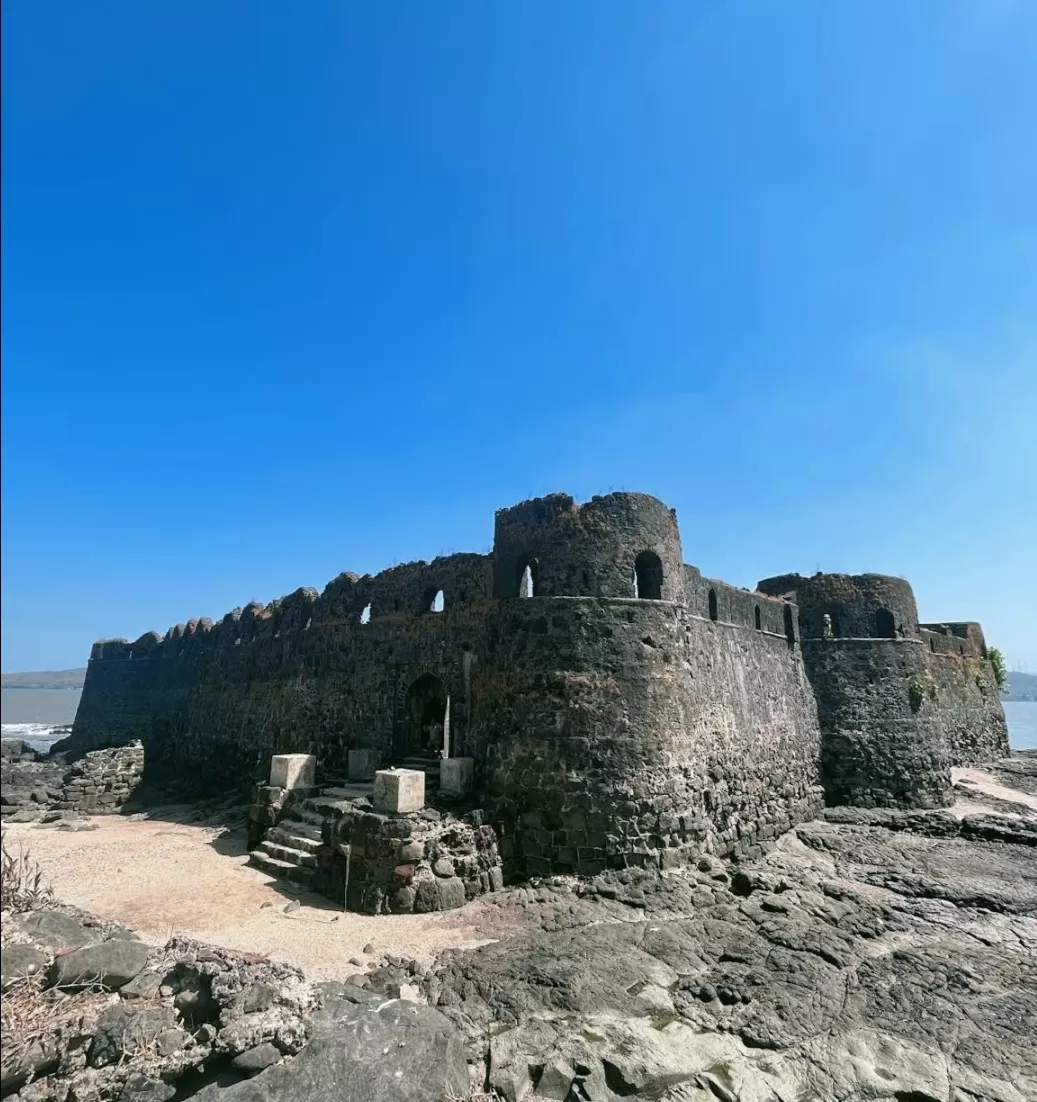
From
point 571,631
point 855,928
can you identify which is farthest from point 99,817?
point 855,928

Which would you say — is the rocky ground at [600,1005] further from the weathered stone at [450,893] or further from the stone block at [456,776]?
the stone block at [456,776]

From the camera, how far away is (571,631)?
43.2 feet

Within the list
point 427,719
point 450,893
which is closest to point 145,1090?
point 450,893

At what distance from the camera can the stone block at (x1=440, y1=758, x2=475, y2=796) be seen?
531 inches

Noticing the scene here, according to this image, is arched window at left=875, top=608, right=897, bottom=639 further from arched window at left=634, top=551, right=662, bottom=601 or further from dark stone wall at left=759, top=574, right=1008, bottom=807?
arched window at left=634, top=551, right=662, bottom=601

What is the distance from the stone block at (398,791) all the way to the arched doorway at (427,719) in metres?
3.98

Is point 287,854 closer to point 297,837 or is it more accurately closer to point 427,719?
point 297,837

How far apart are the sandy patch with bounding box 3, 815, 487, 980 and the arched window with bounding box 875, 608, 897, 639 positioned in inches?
681

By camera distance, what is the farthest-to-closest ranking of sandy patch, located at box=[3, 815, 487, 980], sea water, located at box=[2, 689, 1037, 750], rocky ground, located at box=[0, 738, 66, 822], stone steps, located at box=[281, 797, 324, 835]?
sea water, located at box=[2, 689, 1037, 750] → rocky ground, located at box=[0, 738, 66, 822] → stone steps, located at box=[281, 797, 324, 835] → sandy patch, located at box=[3, 815, 487, 980]

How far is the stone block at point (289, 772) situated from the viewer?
601 inches

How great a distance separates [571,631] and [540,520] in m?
2.63

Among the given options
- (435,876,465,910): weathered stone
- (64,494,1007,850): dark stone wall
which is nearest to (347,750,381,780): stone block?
(64,494,1007,850): dark stone wall

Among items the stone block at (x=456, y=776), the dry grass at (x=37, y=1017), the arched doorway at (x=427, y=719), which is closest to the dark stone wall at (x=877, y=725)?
the arched doorway at (x=427, y=719)

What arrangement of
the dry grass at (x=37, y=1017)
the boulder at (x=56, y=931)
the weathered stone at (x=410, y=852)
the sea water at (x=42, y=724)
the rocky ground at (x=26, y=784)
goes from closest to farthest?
the dry grass at (x=37, y=1017), the boulder at (x=56, y=931), the weathered stone at (x=410, y=852), the rocky ground at (x=26, y=784), the sea water at (x=42, y=724)
